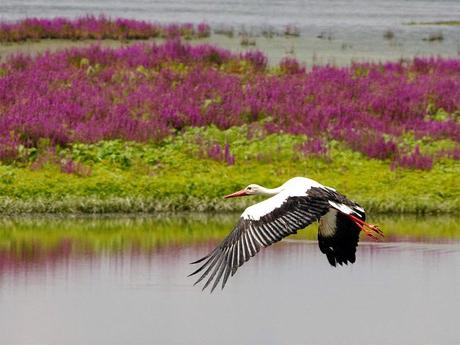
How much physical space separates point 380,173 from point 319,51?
54.6 feet

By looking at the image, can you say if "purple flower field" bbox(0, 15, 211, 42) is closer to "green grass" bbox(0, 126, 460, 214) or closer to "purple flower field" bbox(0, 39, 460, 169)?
"purple flower field" bbox(0, 39, 460, 169)

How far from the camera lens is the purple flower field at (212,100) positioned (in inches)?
925

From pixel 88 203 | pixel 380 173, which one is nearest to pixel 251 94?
pixel 380 173

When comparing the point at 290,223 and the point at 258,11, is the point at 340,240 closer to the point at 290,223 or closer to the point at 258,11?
the point at 290,223

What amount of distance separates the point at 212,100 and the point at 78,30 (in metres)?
12.2

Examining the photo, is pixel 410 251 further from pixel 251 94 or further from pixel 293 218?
pixel 251 94

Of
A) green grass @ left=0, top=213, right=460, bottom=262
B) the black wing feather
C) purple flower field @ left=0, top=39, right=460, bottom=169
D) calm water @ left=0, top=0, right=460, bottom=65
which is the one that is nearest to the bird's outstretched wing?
the black wing feather

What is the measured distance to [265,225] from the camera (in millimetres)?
14125

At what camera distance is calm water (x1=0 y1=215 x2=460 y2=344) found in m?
14.6

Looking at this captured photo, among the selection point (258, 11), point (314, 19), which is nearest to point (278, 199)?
point (314, 19)

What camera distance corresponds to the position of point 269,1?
6812 cm

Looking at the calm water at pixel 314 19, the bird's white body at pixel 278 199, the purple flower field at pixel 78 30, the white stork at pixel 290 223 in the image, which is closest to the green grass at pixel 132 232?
the white stork at pixel 290 223

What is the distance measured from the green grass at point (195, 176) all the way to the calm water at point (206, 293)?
41cm

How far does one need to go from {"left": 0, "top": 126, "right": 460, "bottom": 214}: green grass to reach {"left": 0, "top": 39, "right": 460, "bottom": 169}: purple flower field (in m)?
0.30
